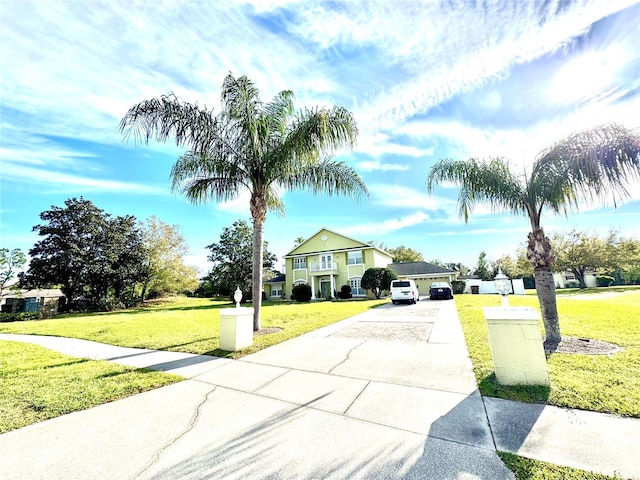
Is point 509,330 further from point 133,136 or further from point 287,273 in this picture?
point 287,273

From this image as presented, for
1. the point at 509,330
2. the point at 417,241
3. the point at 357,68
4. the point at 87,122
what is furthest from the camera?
the point at 417,241

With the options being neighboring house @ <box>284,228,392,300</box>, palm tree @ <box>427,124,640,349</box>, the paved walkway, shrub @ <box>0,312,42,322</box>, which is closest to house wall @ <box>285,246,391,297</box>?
neighboring house @ <box>284,228,392,300</box>

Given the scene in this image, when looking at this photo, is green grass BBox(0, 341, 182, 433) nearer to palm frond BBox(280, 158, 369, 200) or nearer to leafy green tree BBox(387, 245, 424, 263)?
palm frond BBox(280, 158, 369, 200)

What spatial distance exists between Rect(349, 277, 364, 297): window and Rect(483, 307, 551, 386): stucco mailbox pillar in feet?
80.9

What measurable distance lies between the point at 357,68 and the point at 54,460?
9761 millimetres

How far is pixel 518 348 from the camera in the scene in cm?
405

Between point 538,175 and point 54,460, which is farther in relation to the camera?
point 538,175

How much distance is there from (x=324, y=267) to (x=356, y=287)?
4129 mm

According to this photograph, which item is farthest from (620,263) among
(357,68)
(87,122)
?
(87,122)

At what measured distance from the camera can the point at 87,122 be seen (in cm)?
919

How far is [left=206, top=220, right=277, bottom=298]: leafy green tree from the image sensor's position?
28281mm

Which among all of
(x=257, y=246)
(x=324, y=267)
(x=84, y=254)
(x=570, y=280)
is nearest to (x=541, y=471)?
(x=257, y=246)

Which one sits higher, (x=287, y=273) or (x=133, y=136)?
(x=133, y=136)

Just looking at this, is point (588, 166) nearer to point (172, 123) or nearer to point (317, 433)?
point (317, 433)
